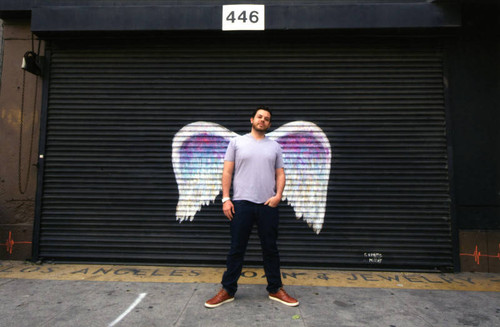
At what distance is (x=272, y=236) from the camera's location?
2.98 m

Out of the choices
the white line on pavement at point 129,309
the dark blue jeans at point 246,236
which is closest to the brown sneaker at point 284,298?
the dark blue jeans at point 246,236

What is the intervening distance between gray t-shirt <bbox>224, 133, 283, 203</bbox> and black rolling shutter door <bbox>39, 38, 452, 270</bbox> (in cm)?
147

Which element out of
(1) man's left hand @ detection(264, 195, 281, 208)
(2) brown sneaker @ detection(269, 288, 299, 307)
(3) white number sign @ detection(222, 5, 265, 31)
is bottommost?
(2) brown sneaker @ detection(269, 288, 299, 307)

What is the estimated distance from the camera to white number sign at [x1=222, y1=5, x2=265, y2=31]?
14.4 ft

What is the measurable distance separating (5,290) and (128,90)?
3166 millimetres

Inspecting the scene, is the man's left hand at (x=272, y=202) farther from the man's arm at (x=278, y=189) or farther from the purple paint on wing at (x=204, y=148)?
the purple paint on wing at (x=204, y=148)

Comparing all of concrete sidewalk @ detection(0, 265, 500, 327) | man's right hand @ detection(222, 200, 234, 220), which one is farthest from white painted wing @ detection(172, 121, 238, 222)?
man's right hand @ detection(222, 200, 234, 220)

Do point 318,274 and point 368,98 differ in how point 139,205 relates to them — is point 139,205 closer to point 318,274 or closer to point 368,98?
point 318,274

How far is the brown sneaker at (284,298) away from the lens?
2.92 metres

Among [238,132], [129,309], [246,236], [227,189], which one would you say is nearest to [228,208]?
[227,189]

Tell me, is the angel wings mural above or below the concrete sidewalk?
above

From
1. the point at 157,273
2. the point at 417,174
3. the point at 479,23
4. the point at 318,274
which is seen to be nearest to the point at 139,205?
the point at 157,273

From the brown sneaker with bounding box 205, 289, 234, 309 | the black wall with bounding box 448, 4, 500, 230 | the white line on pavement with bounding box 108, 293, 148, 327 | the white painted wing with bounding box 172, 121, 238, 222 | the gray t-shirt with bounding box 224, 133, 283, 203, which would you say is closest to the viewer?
the white line on pavement with bounding box 108, 293, 148, 327

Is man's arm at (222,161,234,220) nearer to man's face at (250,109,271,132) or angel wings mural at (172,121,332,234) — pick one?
man's face at (250,109,271,132)
